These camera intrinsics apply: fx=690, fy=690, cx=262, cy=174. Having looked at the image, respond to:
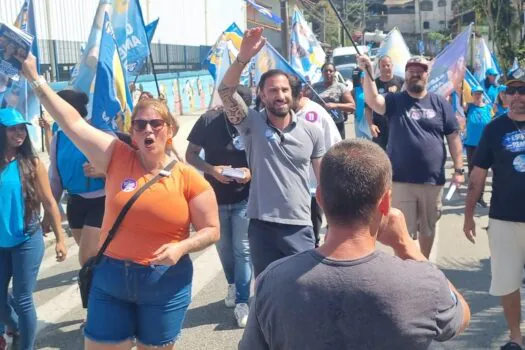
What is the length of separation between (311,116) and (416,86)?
1036mm

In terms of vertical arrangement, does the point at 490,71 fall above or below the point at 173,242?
above

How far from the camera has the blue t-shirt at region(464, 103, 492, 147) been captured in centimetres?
978

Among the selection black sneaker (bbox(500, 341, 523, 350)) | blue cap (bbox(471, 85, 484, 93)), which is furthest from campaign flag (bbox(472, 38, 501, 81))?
black sneaker (bbox(500, 341, 523, 350))

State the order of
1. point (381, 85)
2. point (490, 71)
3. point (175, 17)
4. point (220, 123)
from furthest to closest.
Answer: point (175, 17) < point (490, 71) < point (381, 85) < point (220, 123)

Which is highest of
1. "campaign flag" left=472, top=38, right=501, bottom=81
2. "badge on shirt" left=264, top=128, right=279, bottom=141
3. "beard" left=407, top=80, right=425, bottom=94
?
"campaign flag" left=472, top=38, right=501, bottom=81

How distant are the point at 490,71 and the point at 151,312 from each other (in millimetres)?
12220

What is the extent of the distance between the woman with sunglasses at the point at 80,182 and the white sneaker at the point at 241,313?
116 cm

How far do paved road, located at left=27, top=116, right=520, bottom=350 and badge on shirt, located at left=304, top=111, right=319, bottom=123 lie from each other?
65.2 inches

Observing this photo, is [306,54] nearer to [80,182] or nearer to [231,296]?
[231,296]

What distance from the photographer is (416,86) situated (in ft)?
17.7

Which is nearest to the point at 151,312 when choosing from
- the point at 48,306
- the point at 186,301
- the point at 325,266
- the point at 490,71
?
the point at 186,301

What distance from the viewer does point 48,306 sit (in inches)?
231

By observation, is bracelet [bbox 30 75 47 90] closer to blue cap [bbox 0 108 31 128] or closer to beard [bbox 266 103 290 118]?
blue cap [bbox 0 108 31 128]

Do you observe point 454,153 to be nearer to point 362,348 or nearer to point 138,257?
point 138,257
